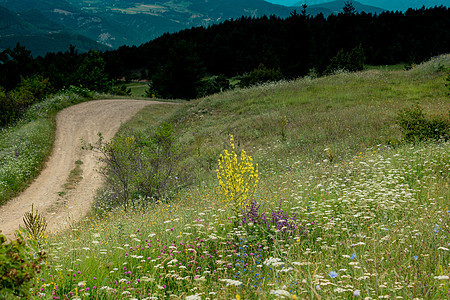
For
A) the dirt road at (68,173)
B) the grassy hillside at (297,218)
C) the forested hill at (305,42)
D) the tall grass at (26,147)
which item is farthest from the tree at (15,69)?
the grassy hillside at (297,218)

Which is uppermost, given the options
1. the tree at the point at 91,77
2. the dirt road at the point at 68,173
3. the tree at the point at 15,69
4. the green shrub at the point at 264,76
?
the tree at the point at 15,69

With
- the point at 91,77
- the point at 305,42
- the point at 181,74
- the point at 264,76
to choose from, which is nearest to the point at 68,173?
the point at 264,76

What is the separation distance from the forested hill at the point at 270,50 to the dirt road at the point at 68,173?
23162 millimetres

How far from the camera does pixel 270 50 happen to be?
5366 cm

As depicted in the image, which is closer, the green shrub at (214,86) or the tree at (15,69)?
the green shrub at (214,86)

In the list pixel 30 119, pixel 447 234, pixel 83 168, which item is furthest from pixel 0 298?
pixel 30 119

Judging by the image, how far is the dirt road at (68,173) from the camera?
10.0 metres

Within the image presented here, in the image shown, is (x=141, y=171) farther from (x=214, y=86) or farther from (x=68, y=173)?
(x=214, y=86)

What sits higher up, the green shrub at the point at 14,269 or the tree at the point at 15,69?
the tree at the point at 15,69

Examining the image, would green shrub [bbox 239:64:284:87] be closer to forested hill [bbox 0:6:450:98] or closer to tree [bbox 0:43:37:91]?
forested hill [bbox 0:6:450:98]

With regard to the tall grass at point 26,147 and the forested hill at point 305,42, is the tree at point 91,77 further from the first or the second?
the tall grass at point 26,147

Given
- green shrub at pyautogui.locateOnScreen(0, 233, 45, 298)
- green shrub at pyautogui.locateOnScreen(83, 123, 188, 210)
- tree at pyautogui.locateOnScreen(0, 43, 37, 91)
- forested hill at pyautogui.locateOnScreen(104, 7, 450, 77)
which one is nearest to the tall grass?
green shrub at pyautogui.locateOnScreen(83, 123, 188, 210)

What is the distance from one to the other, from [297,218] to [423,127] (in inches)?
293

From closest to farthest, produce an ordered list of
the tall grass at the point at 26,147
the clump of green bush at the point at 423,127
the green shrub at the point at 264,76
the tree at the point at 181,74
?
the clump of green bush at the point at 423,127, the tall grass at the point at 26,147, the green shrub at the point at 264,76, the tree at the point at 181,74
